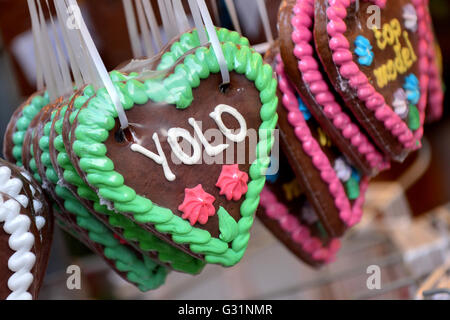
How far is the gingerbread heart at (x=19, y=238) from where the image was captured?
0.57 m

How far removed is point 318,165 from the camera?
0.77 meters

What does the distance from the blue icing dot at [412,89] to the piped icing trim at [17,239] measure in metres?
0.55

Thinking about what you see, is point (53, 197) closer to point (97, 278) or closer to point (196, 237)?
point (196, 237)

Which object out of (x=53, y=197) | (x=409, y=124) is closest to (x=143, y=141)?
(x=53, y=197)

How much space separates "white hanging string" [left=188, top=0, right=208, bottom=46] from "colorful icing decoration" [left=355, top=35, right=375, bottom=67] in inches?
8.3

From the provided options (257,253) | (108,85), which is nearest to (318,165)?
(108,85)

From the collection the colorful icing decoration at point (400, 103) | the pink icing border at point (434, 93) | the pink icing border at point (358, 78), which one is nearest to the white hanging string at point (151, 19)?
the pink icing border at point (358, 78)

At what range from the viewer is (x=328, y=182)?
2.60 ft

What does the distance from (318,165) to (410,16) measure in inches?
10.9

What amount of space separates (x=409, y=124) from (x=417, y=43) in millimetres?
140

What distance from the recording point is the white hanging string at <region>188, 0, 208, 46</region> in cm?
62

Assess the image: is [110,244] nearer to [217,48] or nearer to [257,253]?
[217,48]

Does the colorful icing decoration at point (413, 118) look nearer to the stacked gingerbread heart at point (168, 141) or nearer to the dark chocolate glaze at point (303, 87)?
the dark chocolate glaze at point (303, 87)

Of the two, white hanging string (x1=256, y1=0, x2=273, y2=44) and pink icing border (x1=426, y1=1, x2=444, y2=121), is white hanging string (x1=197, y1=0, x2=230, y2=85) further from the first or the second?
pink icing border (x1=426, y1=1, x2=444, y2=121)
